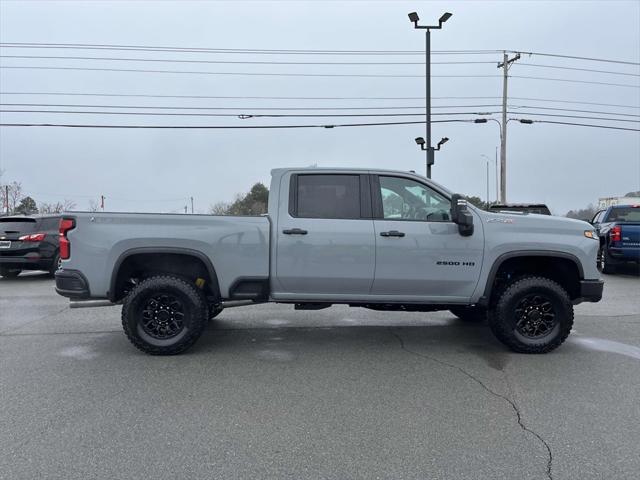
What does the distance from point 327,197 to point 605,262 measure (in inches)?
415

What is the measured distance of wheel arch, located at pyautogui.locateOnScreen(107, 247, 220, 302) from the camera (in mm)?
5387

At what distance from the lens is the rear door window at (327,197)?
18.3 ft

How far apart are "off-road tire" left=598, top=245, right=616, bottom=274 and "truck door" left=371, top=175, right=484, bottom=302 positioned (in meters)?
8.98

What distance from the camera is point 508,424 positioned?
379cm

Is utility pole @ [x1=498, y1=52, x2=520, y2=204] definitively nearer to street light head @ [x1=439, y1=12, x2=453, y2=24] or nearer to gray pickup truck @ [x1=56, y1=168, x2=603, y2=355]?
street light head @ [x1=439, y1=12, x2=453, y2=24]

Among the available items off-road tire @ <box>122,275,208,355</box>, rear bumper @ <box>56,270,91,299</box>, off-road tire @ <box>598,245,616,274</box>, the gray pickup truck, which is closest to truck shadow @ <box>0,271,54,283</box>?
rear bumper @ <box>56,270,91,299</box>

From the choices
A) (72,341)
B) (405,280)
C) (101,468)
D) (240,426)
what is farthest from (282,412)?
(72,341)

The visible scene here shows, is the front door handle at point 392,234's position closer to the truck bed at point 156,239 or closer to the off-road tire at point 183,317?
the truck bed at point 156,239

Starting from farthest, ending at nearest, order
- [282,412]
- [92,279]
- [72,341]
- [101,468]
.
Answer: [72,341] < [92,279] < [282,412] < [101,468]

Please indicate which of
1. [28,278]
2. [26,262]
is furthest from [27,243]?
[28,278]

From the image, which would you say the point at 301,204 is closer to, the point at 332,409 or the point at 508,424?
the point at 332,409

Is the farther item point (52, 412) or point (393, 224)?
point (393, 224)

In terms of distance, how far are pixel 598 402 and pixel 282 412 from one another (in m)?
2.70

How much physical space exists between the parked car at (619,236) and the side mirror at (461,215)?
341 inches
